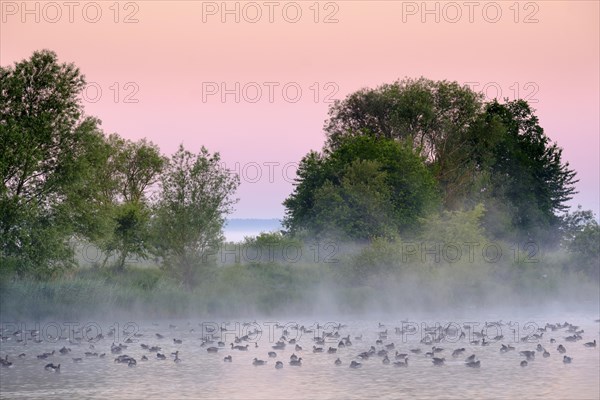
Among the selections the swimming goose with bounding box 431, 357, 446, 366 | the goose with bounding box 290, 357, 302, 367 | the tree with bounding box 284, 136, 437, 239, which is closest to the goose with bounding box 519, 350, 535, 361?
the swimming goose with bounding box 431, 357, 446, 366

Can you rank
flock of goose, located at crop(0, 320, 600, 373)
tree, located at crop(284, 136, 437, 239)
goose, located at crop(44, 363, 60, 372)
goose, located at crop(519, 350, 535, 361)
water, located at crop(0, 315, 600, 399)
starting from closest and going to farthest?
water, located at crop(0, 315, 600, 399), goose, located at crop(44, 363, 60, 372), flock of goose, located at crop(0, 320, 600, 373), goose, located at crop(519, 350, 535, 361), tree, located at crop(284, 136, 437, 239)

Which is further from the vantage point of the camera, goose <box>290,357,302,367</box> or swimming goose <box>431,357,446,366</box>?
swimming goose <box>431,357,446,366</box>

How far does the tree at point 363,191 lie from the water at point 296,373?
32.6 meters

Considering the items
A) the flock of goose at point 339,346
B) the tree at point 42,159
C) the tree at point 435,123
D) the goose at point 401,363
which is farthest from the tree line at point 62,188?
the tree at point 435,123

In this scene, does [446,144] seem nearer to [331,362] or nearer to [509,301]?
[509,301]

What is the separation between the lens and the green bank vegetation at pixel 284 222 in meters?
51.1

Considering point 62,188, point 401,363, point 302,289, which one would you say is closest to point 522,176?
point 302,289

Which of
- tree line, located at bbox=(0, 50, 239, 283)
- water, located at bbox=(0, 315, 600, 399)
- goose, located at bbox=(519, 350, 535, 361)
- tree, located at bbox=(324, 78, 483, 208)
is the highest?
tree, located at bbox=(324, 78, 483, 208)

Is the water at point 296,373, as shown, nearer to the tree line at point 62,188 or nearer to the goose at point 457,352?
the goose at point 457,352

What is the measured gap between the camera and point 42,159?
173 ft

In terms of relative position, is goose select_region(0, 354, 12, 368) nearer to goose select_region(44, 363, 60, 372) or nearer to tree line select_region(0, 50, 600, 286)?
goose select_region(44, 363, 60, 372)

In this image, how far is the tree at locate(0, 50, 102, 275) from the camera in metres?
50.7

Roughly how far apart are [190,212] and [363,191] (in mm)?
23381

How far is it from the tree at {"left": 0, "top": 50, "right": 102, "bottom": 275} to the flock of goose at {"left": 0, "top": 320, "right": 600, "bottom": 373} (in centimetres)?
915
